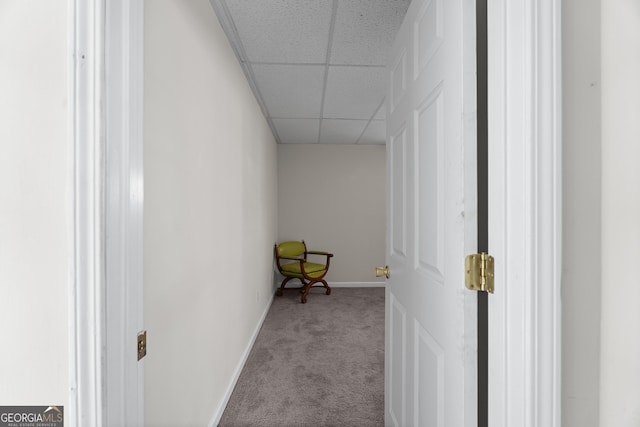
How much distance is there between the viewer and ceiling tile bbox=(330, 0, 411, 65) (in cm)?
152

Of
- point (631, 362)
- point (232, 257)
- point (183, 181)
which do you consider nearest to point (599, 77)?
point (631, 362)

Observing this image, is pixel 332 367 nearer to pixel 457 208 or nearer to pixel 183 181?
pixel 183 181

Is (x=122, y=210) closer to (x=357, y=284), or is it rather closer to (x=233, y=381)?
(x=233, y=381)

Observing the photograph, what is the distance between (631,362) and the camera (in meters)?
0.54

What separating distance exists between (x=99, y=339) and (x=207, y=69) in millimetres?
1351

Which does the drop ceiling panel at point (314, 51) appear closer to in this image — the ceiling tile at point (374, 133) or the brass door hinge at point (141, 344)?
the ceiling tile at point (374, 133)

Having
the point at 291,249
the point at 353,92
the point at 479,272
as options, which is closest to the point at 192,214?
the point at 479,272

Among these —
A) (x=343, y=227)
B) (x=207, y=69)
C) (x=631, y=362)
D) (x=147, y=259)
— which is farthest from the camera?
(x=343, y=227)

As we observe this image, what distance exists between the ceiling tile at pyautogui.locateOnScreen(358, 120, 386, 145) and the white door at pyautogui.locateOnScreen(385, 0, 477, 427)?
2293mm

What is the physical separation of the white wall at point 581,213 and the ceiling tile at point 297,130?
3.02 m
